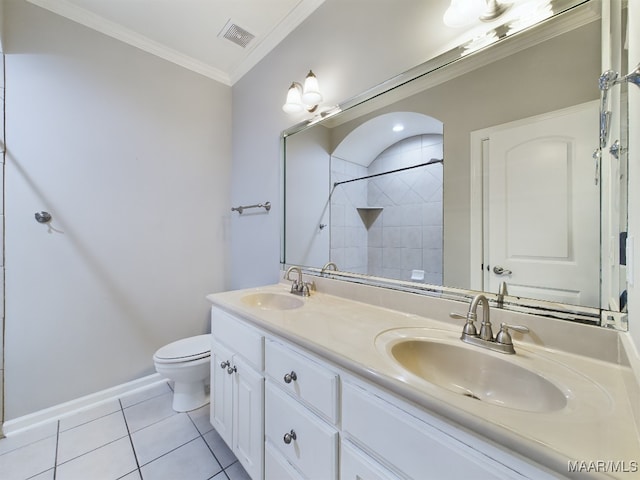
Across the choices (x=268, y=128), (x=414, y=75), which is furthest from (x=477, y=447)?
(x=268, y=128)

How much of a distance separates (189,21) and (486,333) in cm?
244

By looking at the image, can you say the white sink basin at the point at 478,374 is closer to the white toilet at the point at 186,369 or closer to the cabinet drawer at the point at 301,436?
the cabinet drawer at the point at 301,436

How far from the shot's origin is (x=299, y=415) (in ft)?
2.81

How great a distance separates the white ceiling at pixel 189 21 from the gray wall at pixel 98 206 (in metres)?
0.09

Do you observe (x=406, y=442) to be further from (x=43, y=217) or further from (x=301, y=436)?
(x=43, y=217)

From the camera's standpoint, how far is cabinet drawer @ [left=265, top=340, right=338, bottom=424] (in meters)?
0.75

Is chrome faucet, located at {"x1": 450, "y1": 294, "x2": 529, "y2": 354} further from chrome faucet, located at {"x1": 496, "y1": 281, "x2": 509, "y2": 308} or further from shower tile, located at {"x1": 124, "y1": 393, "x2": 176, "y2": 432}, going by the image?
shower tile, located at {"x1": 124, "y1": 393, "x2": 176, "y2": 432}

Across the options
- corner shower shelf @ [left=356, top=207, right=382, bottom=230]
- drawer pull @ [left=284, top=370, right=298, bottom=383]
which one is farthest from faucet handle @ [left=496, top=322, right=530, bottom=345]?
corner shower shelf @ [left=356, top=207, right=382, bottom=230]

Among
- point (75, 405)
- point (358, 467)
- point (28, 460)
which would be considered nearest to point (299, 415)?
point (358, 467)

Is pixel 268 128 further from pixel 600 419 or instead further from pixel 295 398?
pixel 600 419

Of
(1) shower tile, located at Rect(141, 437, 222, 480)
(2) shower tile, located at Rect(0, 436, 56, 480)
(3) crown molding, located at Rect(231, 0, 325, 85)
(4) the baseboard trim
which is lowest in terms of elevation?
(1) shower tile, located at Rect(141, 437, 222, 480)

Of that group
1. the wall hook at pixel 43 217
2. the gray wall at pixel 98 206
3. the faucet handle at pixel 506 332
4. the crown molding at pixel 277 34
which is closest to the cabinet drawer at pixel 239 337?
the faucet handle at pixel 506 332

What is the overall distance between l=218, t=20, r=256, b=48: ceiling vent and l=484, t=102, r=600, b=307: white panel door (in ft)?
6.01

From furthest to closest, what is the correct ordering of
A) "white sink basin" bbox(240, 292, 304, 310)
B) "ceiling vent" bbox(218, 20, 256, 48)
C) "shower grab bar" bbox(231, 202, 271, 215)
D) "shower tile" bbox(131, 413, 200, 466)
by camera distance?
"shower grab bar" bbox(231, 202, 271, 215) < "ceiling vent" bbox(218, 20, 256, 48) < "white sink basin" bbox(240, 292, 304, 310) < "shower tile" bbox(131, 413, 200, 466)
